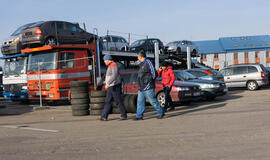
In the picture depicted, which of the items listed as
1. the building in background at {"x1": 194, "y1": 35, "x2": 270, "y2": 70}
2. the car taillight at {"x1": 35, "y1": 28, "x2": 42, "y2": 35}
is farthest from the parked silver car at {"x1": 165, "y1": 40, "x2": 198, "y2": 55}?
the building in background at {"x1": 194, "y1": 35, "x2": 270, "y2": 70}

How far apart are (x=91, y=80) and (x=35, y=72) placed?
2.54m

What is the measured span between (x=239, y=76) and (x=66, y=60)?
442 inches

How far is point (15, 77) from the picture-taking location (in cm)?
1734

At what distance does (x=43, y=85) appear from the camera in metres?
15.6

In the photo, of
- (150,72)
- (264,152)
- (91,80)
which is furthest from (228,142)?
(91,80)

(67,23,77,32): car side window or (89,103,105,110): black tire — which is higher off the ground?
(67,23,77,32): car side window

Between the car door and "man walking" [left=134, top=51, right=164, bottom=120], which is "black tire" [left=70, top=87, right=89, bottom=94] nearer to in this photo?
"man walking" [left=134, top=51, right=164, bottom=120]

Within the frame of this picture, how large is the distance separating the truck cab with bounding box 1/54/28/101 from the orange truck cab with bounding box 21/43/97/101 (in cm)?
86

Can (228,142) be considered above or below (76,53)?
below

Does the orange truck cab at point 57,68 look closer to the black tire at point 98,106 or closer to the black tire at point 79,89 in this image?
the black tire at point 79,89

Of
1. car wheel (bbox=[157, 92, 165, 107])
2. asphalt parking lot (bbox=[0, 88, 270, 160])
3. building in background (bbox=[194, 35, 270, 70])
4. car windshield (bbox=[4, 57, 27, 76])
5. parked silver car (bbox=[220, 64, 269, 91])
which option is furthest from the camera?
building in background (bbox=[194, 35, 270, 70])

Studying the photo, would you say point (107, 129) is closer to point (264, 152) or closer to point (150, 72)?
point (150, 72)

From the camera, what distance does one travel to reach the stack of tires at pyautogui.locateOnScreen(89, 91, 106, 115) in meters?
11.1

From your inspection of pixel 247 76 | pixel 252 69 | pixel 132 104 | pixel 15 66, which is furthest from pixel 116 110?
pixel 252 69
